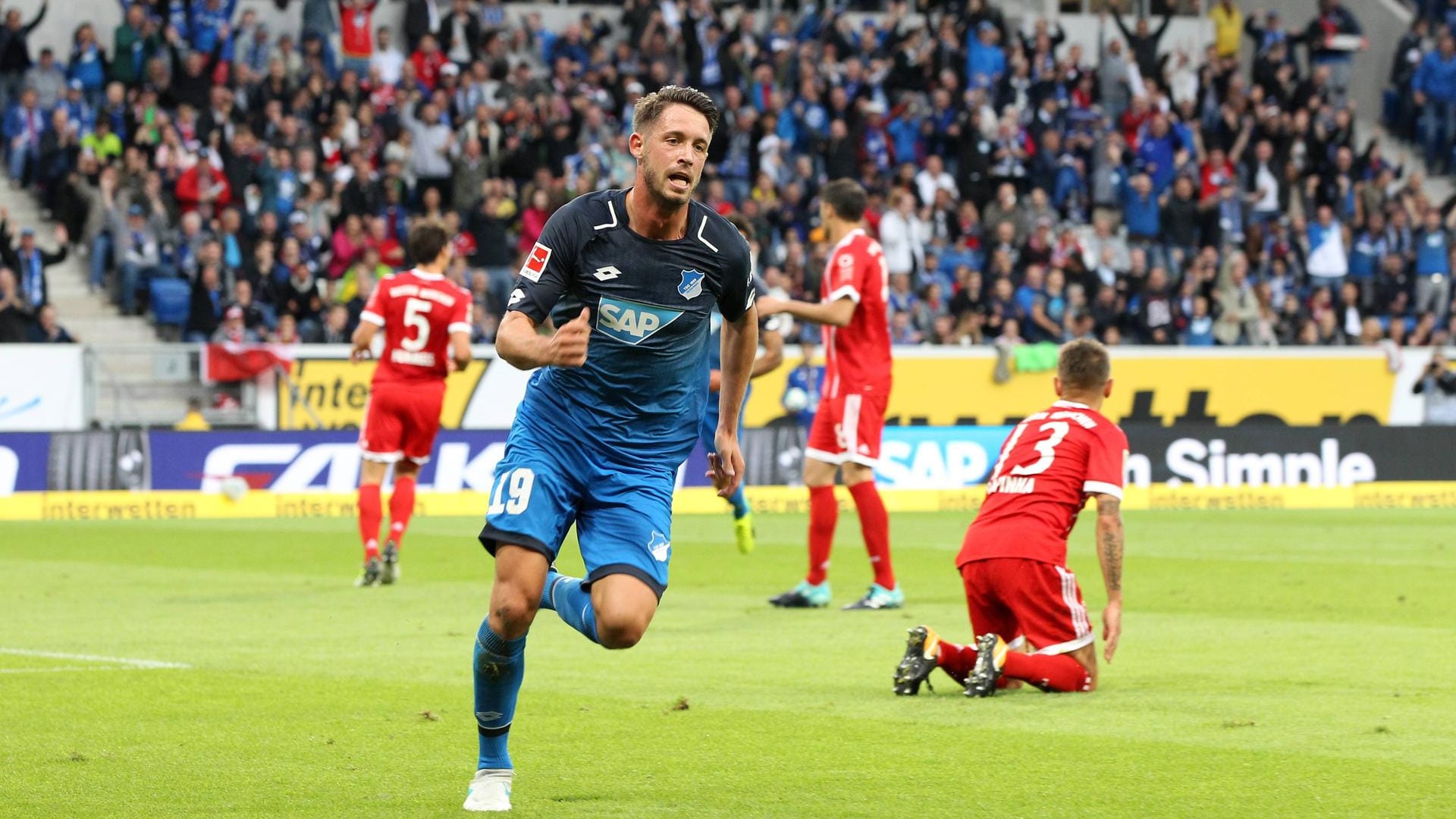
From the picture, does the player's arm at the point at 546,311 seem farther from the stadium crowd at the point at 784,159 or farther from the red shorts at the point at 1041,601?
the stadium crowd at the point at 784,159

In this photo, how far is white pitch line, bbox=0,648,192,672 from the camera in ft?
33.1

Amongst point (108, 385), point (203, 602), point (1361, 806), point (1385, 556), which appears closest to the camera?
point (1361, 806)

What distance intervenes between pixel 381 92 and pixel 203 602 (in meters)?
16.0

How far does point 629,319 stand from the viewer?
263 inches

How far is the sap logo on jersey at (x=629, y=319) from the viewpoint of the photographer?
6652 mm

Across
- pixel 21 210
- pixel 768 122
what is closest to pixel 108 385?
pixel 21 210

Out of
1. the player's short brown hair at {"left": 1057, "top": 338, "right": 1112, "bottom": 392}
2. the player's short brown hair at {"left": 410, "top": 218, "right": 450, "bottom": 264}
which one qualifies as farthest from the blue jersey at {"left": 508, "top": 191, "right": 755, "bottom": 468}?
the player's short brown hair at {"left": 410, "top": 218, "right": 450, "bottom": 264}

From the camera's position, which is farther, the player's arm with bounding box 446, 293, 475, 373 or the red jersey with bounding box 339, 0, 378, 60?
the red jersey with bounding box 339, 0, 378, 60

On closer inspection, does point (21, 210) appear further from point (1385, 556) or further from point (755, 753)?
point (755, 753)

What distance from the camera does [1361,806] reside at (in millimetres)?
6312

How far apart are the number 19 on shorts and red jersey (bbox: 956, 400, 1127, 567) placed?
3.10 m

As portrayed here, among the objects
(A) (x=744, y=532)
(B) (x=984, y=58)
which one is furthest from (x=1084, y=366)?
(B) (x=984, y=58)

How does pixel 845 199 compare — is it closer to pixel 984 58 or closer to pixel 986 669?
pixel 986 669

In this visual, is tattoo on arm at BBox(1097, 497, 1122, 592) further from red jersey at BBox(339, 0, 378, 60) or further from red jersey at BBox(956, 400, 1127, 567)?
red jersey at BBox(339, 0, 378, 60)
